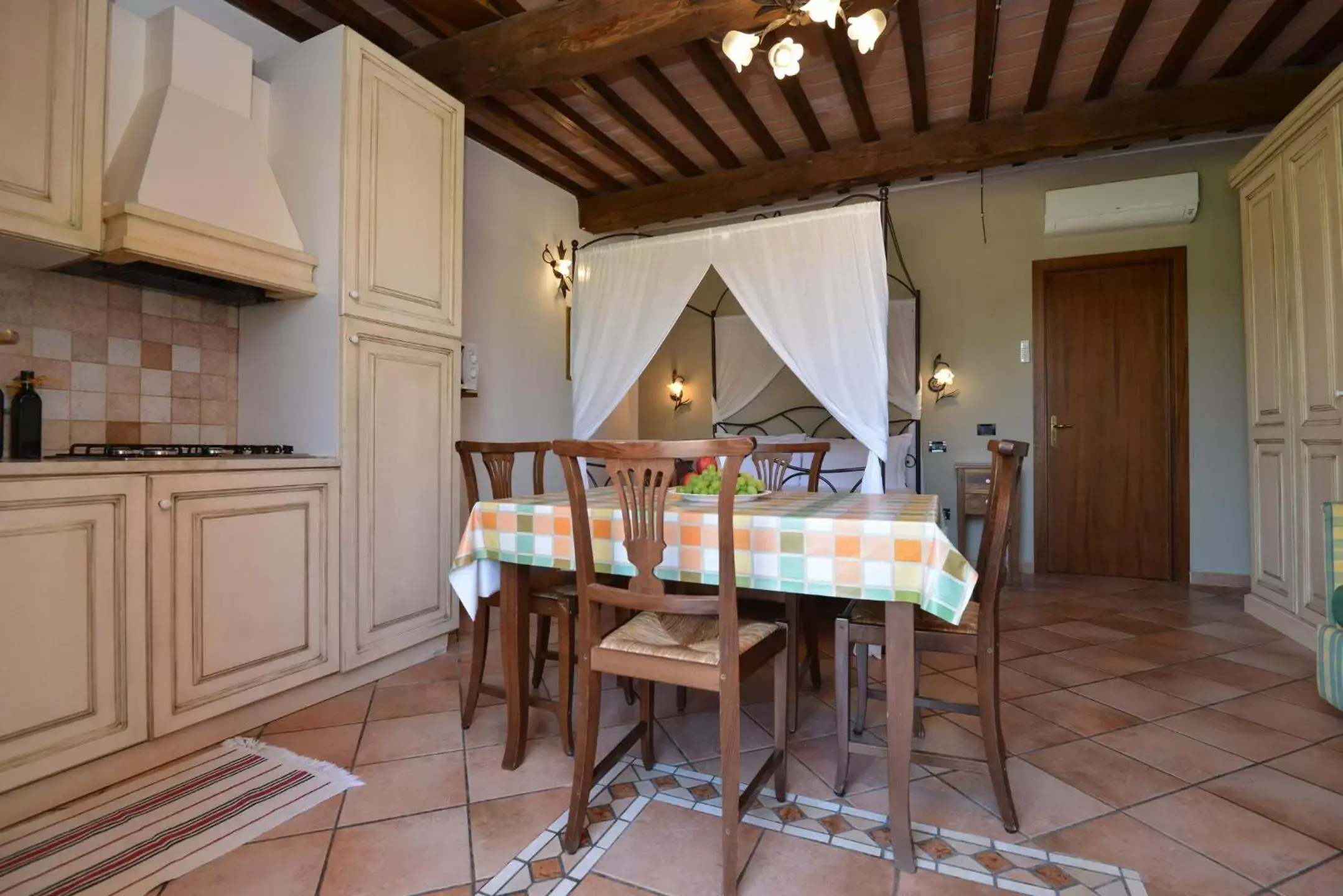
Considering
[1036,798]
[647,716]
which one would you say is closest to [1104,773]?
[1036,798]

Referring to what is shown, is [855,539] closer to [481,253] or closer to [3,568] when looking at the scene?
[3,568]

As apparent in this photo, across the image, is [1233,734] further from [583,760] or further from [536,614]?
[536,614]

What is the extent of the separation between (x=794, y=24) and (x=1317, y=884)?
116 inches

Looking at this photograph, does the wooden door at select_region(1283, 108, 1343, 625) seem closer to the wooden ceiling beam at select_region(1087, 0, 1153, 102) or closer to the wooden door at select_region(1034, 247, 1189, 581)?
the wooden ceiling beam at select_region(1087, 0, 1153, 102)

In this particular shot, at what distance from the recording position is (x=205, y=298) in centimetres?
259

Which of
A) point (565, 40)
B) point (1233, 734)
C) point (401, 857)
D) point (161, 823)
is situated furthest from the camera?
point (565, 40)

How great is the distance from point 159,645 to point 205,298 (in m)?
1.46

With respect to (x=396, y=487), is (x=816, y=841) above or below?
below

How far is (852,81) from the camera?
327cm

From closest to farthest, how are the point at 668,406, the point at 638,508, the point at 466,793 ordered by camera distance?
the point at 638,508 → the point at 466,793 → the point at 668,406

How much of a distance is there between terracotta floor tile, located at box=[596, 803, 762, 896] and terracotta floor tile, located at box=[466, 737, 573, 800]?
0.90ft

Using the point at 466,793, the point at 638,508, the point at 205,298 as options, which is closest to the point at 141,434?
the point at 205,298

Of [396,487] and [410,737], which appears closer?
[410,737]

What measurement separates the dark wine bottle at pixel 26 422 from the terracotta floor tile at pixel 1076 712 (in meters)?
3.46
